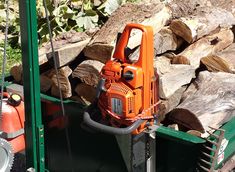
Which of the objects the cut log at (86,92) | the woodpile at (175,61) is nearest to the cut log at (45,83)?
the woodpile at (175,61)

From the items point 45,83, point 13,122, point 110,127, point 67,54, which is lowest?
point 13,122

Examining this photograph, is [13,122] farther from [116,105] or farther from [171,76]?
[171,76]

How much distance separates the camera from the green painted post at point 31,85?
104 inches

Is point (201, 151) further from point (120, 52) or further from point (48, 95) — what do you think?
point (48, 95)

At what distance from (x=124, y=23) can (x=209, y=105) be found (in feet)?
3.48

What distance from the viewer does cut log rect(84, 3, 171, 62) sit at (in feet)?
10.8

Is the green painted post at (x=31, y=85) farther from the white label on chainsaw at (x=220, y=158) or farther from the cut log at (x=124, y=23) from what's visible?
the white label on chainsaw at (x=220, y=158)

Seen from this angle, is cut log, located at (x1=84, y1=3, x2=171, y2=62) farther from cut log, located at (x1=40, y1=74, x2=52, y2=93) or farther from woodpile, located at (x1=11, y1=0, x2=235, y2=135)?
cut log, located at (x1=40, y1=74, x2=52, y2=93)

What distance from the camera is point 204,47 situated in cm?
374

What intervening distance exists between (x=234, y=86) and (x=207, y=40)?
32.0 inches

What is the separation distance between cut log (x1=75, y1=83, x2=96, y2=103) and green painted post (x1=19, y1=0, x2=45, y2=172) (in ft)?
1.82

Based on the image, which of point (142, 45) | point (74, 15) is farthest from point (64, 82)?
point (74, 15)

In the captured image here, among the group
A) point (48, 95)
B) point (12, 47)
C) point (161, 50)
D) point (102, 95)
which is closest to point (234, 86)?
point (161, 50)

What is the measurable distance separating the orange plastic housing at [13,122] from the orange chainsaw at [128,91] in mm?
869
